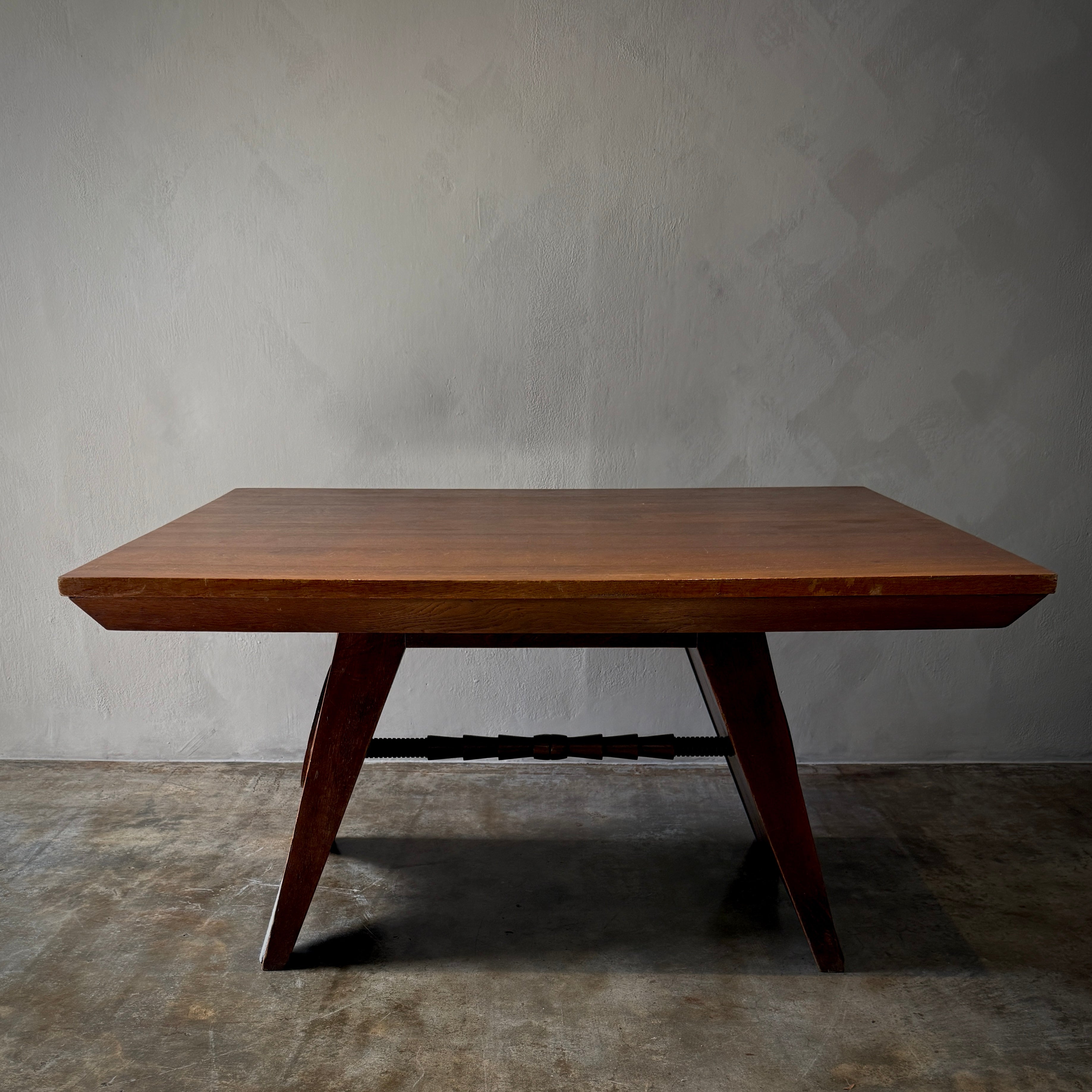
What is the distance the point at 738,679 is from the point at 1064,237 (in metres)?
1.58

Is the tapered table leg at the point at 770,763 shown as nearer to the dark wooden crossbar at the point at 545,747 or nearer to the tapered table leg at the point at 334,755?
the dark wooden crossbar at the point at 545,747

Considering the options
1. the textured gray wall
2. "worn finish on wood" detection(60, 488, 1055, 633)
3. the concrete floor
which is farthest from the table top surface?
the concrete floor

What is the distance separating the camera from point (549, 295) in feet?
8.26

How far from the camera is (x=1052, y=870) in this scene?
6.93 ft

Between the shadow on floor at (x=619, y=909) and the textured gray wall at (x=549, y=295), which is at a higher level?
the textured gray wall at (x=549, y=295)

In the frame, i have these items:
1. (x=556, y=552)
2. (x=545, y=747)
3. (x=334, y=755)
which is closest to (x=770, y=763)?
(x=545, y=747)

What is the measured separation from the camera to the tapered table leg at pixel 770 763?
66.4 inches

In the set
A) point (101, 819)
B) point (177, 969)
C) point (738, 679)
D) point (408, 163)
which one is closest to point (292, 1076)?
point (177, 969)

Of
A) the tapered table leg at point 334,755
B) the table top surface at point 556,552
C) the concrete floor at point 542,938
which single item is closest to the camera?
the table top surface at point 556,552

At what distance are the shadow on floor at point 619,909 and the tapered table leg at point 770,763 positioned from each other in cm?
10

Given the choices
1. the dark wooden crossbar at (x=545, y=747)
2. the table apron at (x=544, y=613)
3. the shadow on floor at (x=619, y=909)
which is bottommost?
the shadow on floor at (x=619, y=909)

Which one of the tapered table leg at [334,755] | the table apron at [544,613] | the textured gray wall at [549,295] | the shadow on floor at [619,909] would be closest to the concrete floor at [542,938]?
the shadow on floor at [619,909]

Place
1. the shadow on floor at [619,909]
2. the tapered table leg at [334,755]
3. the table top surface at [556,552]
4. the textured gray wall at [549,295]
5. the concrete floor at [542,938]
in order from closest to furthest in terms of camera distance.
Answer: the table top surface at [556,552], the concrete floor at [542,938], the tapered table leg at [334,755], the shadow on floor at [619,909], the textured gray wall at [549,295]

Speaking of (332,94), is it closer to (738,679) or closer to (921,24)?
(921,24)
